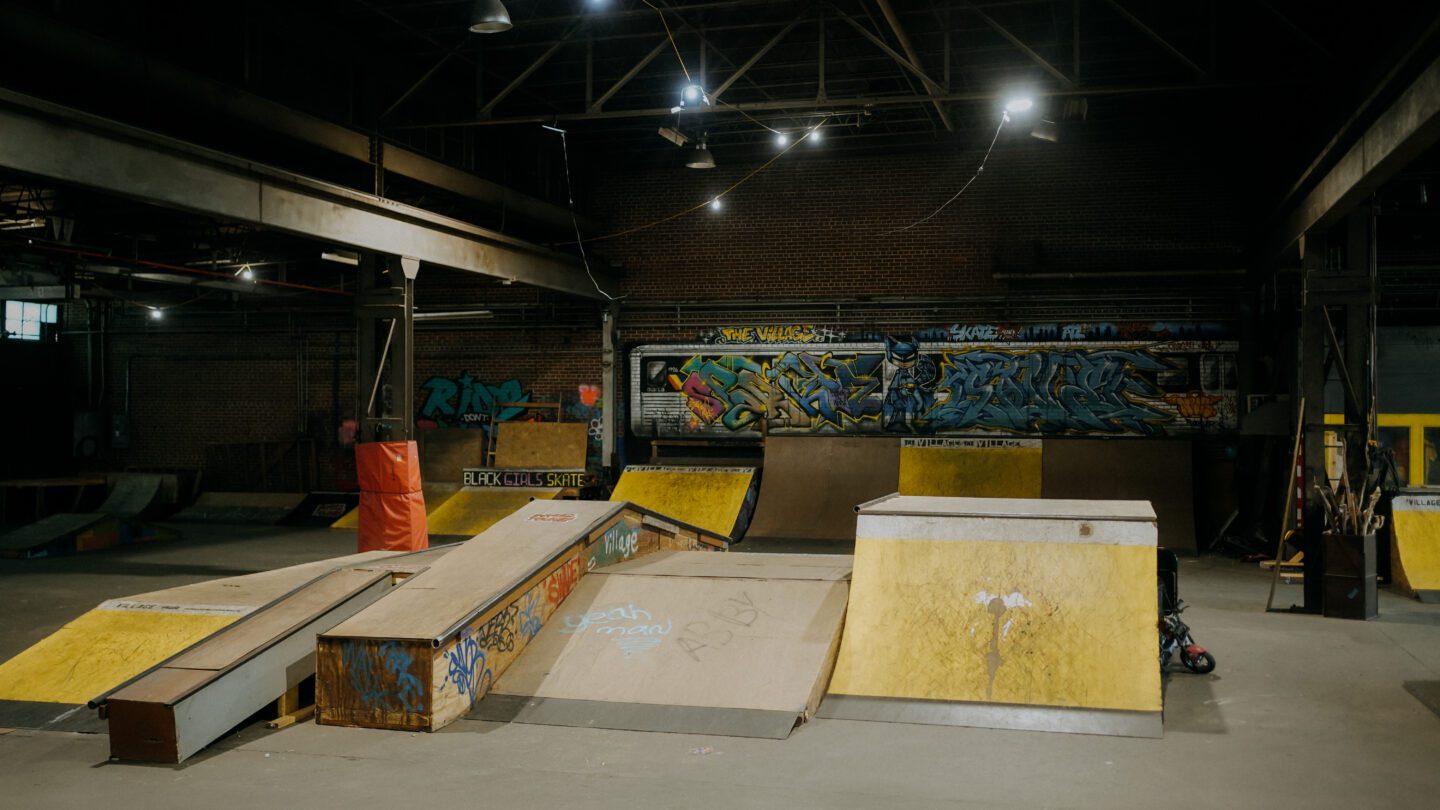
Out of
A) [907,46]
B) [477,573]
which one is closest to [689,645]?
[477,573]

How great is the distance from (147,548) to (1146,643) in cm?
1251

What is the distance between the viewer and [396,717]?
5.38m

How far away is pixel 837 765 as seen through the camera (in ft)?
15.6

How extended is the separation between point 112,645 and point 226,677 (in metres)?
1.72

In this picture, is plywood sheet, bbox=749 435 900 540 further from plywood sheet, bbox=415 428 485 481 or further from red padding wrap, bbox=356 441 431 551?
red padding wrap, bbox=356 441 431 551

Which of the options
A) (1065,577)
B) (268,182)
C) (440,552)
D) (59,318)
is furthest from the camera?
(59,318)

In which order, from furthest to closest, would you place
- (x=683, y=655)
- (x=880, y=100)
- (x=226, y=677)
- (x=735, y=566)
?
1. (x=880, y=100)
2. (x=735, y=566)
3. (x=683, y=655)
4. (x=226, y=677)

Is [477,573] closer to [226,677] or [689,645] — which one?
[689,645]

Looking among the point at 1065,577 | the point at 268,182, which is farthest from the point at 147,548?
the point at 1065,577

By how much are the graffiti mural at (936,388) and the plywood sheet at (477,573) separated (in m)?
8.50

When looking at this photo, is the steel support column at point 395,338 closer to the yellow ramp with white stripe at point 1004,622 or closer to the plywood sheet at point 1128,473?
the yellow ramp with white stripe at point 1004,622

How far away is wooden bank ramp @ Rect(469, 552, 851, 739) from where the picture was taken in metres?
5.46

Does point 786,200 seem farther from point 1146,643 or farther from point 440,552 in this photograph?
point 1146,643

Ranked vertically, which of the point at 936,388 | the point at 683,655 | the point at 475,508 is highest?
the point at 936,388
